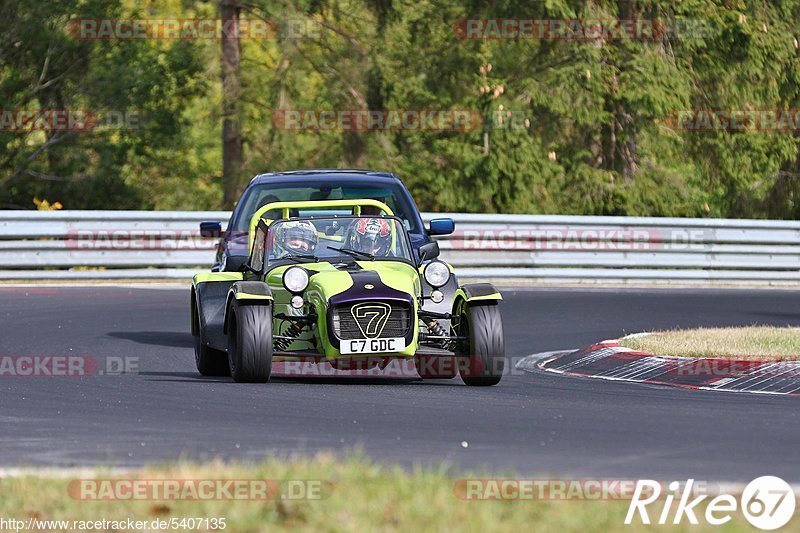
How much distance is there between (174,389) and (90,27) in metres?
21.7

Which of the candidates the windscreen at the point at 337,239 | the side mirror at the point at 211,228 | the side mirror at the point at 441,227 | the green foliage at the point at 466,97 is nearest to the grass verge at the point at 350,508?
the windscreen at the point at 337,239

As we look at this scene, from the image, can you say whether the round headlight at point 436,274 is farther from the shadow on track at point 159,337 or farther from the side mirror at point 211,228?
the shadow on track at point 159,337

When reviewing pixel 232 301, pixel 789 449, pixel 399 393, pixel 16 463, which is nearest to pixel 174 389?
pixel 232 301

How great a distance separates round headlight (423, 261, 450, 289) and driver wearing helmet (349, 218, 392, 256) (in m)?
0.48

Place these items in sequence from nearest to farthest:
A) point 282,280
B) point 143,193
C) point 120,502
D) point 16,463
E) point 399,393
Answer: point 120,502 → point 16,463 → point 399,393 → point 282,280 → point 143,193

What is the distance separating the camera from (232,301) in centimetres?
1245

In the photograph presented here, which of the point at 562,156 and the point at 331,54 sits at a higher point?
the point at 331,54

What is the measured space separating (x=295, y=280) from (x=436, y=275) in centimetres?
121

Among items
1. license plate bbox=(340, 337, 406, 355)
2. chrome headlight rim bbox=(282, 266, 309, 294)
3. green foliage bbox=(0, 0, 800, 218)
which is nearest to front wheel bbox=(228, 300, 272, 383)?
chrome headlight rim bbox=(282, 266, 309, 294)

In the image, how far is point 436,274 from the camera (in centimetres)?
1288

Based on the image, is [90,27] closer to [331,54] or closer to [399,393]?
[331,54]

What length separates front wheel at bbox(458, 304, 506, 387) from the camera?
484 inches

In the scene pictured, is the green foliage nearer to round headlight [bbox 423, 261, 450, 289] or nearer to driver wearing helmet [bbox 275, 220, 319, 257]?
driver wearing helmet [bbox 275, 220, 319, 257]

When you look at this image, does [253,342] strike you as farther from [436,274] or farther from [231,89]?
[231,89]
